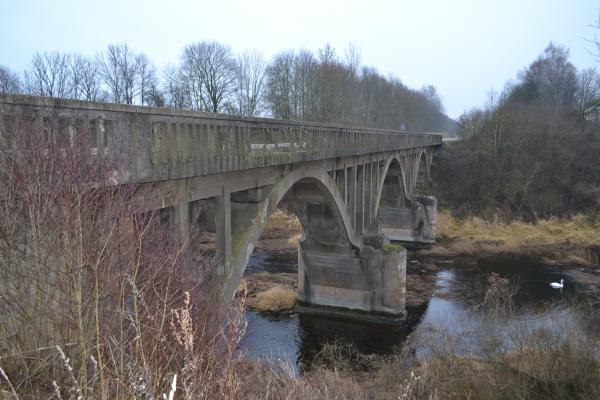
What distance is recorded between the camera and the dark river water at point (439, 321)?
1496 centimetres

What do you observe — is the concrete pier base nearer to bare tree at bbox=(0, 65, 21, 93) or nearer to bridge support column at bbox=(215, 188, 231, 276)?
bridge support column at bbox=(215, 188, 231, 276)

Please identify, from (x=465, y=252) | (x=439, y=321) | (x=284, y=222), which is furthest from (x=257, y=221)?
(x=284, y=222)

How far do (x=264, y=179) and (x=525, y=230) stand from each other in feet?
97.2

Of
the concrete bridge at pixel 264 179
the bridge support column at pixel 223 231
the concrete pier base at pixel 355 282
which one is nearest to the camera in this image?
the concrete bridge at pixel 264 179

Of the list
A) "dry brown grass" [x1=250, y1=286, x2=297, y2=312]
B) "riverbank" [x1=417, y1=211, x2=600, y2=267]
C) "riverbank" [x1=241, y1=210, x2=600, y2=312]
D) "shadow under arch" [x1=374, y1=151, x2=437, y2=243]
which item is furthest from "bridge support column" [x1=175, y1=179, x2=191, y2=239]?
"shadow under arch" [x1=374, y1=151, x2=437, y2=243]

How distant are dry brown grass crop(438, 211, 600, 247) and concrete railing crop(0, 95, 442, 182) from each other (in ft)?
81.1

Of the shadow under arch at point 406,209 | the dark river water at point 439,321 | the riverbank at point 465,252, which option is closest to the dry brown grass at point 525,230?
the riverbank at point 465,252

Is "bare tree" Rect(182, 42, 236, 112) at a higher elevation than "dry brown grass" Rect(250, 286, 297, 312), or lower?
higher

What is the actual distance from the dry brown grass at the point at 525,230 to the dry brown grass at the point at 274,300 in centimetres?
1736

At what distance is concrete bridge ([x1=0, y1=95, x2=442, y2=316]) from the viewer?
21.3 feet

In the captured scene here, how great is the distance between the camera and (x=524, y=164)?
4097cm

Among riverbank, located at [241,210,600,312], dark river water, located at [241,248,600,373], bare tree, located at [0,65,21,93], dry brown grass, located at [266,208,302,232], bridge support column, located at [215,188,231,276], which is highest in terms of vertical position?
bare tree, located at [0,65,21,93]

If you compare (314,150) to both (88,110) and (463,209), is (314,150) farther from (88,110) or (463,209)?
(463,209)

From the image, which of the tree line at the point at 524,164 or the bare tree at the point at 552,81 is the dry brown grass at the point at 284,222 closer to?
the tree line at the point at 524,164
